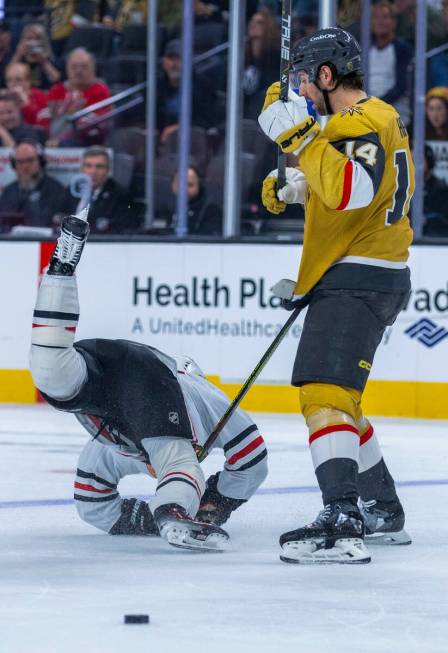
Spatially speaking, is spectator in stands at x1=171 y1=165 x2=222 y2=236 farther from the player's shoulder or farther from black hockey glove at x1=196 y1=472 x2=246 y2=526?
the player's shoulder

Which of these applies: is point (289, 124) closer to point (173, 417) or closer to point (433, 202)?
point (173, 417)

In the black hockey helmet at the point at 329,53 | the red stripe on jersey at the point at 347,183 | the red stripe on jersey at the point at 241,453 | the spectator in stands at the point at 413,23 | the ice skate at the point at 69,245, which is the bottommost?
the red stripe on jersey at the point at 241,453

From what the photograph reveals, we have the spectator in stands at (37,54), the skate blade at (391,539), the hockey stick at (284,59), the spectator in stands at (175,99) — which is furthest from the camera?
the spectator in stands at (37,54)

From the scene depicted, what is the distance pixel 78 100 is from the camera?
8.62 metres

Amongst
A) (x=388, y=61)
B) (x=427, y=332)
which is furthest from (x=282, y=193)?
(x=388, y=61)

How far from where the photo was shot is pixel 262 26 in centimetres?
797

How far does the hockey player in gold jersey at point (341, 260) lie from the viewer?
316 centimetres

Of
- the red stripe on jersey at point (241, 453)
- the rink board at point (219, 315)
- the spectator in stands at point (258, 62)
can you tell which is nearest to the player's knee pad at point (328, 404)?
the red stripe on jersey at point (241, 453)

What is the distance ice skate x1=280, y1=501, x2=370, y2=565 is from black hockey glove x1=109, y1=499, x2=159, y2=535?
0.46m

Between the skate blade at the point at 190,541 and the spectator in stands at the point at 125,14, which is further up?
the spectator in stands at the point at 125,14

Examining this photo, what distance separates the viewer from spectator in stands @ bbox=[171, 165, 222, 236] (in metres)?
7.34

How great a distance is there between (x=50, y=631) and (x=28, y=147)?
603cm

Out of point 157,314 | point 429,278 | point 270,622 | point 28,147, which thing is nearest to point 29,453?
point 157,314

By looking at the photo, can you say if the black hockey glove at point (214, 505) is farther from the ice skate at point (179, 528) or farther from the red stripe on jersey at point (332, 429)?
the red stripe on jersey at point (332, 429)
